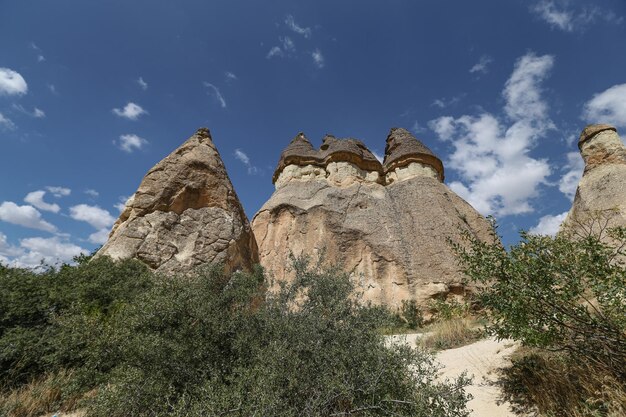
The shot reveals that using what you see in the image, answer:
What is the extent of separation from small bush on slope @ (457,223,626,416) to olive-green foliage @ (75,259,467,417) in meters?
1.37

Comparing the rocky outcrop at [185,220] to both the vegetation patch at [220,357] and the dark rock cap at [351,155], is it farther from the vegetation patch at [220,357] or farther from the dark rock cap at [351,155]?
the dark rock cap at [351,155]

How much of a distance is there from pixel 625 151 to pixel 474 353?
62.2 feet

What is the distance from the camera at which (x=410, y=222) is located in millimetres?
18297

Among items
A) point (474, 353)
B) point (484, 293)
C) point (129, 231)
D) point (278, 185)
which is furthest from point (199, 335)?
point (278, 185)

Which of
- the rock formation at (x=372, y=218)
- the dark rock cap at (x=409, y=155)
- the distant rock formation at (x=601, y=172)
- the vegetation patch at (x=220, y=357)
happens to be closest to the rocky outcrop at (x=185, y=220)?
the vegetation patch at (x=220, y=357)

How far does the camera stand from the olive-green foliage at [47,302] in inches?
249

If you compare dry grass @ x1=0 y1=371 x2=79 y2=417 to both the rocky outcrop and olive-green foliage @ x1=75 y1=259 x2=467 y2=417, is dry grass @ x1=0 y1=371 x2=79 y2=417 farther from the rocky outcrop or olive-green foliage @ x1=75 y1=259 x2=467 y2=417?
the rocky outcrop

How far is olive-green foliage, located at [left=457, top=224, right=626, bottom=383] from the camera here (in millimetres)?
3895

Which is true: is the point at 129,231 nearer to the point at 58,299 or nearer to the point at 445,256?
the point at 58,299

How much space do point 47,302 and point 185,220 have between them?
500 centimetres

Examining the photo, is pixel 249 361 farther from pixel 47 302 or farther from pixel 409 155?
pixel 409 155

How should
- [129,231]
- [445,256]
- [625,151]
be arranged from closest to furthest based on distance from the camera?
[129,231] → [445,256] → [625,151]

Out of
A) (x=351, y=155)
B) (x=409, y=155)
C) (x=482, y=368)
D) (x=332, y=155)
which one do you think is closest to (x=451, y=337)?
(x=482, y=368)

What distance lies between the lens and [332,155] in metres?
23.2
